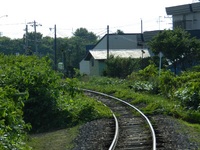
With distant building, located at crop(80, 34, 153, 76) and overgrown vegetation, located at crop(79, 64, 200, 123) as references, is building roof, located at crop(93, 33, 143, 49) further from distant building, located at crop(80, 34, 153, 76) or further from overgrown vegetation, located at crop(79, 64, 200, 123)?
overgrown vegetation, located at crop(79, 64, 200, 123)

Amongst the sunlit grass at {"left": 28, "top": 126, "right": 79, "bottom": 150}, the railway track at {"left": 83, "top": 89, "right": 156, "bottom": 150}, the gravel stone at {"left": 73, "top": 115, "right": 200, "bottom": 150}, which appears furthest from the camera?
the sunlit grass at {"left": 28, "top": 126, "right": 79, "bottom": 150}

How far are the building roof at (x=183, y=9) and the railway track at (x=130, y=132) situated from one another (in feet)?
126

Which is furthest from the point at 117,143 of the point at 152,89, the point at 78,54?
the point at 78,54

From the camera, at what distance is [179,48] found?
4338 cm

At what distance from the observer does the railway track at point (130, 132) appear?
1390 cm

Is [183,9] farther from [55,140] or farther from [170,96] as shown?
[55,140]

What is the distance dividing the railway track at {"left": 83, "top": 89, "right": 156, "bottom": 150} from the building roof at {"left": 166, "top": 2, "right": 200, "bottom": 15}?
38.3 m

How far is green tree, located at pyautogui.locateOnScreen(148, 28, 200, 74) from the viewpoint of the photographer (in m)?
43.5

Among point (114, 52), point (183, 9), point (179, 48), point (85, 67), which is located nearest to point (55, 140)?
point (179, 48)

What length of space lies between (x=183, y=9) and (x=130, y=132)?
154 ft

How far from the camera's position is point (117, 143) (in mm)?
14383

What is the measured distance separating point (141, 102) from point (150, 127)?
27.9ft

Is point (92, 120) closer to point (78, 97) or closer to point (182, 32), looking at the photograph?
point (78, 97)

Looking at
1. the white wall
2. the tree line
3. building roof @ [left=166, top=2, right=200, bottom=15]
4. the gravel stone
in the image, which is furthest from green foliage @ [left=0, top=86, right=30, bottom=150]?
the tree line
